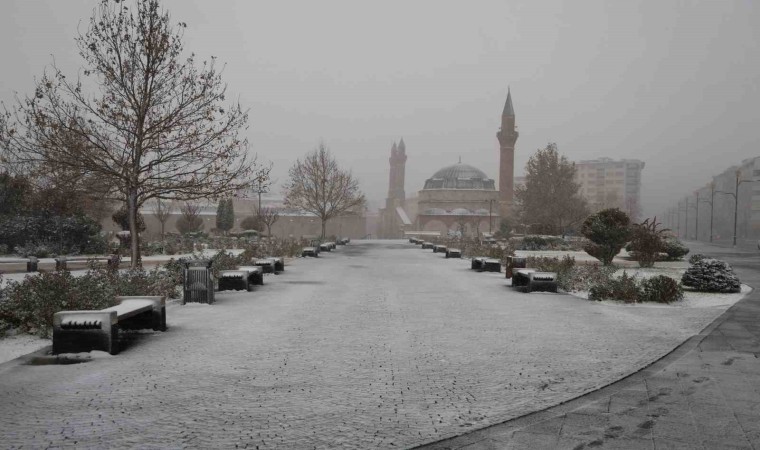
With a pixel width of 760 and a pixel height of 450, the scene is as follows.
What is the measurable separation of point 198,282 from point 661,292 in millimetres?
11026

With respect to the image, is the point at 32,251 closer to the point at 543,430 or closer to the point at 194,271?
the point at 194,271

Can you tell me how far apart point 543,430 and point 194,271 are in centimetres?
984

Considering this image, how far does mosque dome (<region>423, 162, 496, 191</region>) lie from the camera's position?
105812 millimetres

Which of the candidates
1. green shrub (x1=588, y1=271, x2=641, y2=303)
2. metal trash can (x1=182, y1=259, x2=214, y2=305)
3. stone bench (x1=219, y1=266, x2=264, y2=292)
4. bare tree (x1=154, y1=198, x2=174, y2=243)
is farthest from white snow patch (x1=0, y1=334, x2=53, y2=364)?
bare tree (x1=154, y1=198, x2=174, y2=243)

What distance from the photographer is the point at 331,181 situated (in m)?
51.5

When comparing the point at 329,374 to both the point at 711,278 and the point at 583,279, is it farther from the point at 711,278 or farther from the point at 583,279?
the point at 711,278

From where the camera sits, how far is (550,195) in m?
55.1

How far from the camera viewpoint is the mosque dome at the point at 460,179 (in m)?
106

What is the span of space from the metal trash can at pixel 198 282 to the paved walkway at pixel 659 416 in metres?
9.17

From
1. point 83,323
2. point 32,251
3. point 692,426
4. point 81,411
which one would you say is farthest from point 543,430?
point 32,251

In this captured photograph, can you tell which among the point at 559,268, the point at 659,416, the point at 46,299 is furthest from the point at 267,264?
the point at 659,416

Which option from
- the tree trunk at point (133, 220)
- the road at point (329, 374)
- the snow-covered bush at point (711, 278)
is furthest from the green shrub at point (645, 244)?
the tree trunk at point (133, 220)

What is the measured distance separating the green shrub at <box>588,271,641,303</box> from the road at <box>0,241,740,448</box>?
1.21 m

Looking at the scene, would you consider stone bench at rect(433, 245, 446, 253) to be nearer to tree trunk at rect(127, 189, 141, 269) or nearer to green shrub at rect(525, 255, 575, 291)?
green shrub at rect(525, 255, 575, 291)
